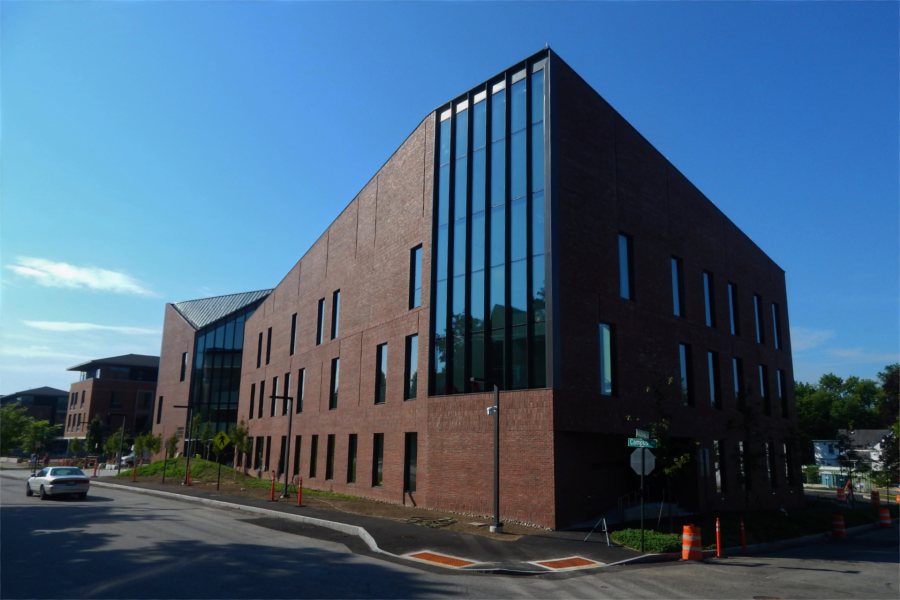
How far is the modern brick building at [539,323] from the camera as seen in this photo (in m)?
20.5

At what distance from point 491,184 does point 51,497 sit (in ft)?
→ 76.7

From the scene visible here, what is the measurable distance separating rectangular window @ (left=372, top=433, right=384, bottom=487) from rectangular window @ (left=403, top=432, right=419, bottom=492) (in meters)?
2.41

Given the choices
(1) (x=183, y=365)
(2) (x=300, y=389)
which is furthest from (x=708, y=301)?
(1) (x=183, y=365)

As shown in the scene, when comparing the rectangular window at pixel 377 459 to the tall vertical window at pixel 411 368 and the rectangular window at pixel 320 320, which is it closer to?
the tall vertical window at pixel 411 368

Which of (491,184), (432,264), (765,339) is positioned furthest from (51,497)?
(765,339)

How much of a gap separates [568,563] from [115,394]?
90.0m

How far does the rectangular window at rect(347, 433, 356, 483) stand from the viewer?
1197 inches

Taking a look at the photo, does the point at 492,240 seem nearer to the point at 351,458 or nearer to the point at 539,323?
the point at 539,323

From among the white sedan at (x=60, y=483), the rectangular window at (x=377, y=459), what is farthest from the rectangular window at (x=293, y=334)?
the white sedan at (x=60, y=483)

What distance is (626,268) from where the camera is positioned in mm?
24438

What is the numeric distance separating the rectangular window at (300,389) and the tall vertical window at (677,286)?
23056 mm

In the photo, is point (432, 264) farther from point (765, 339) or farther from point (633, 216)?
point (765, 339)

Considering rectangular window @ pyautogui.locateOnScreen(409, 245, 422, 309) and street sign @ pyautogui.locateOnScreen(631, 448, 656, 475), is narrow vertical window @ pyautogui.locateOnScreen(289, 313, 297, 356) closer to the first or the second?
rectangular window @ pyautogui.locateOnScreen(409, 245, 422, 309)

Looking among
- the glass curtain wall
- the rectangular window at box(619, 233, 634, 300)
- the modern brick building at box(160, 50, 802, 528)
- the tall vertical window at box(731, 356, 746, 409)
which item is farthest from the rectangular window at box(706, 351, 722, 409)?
the glass curtain wall
